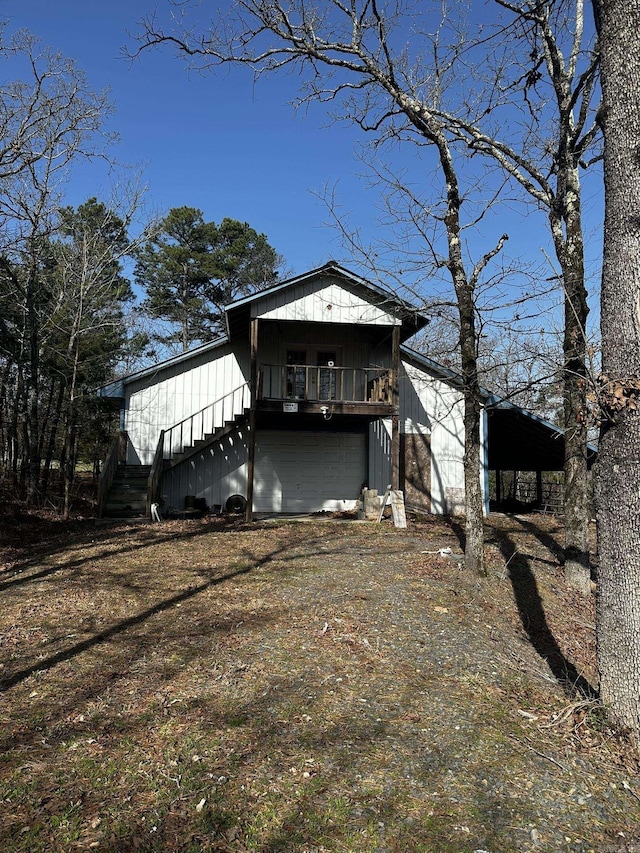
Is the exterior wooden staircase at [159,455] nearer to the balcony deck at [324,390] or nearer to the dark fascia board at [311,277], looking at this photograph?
the balcony deck at [324,390]

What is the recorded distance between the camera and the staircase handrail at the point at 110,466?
1362 cm

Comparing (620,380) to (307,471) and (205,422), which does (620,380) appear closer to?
(307,471)

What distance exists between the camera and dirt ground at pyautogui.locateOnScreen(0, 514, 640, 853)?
10.4ft

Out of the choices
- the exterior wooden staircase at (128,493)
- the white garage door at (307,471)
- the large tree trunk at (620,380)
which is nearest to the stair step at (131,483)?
the exterior wooden staircase at (128,493)

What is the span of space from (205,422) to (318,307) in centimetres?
469

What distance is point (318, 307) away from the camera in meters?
14.8

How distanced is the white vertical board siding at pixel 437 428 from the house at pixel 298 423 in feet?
0.10

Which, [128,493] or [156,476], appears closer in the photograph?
[156,476]

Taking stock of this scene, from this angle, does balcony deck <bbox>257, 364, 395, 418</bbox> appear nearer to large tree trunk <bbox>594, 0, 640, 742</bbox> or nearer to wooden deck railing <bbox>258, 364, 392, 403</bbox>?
wooden deck railing <bbox>258, 364, 392, 403</bbox>

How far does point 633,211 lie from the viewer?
4230 mm

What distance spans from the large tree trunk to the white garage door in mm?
12763

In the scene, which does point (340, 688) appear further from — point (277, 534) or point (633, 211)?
point (277, 534)

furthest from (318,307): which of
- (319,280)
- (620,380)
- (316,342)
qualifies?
(620,380)

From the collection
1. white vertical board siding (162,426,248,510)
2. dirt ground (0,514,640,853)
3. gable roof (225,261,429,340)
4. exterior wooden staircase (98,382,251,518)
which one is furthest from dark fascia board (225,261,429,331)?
dirt ground (0,514,640,853)
